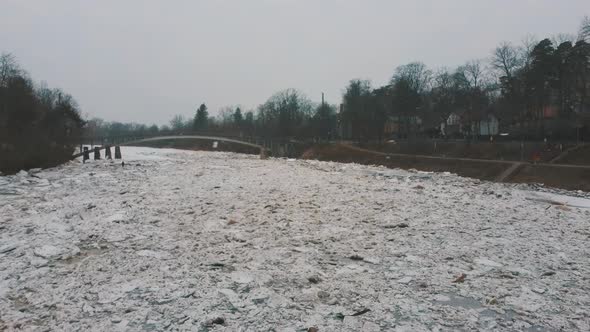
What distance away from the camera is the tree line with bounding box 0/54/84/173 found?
2731 centimetres

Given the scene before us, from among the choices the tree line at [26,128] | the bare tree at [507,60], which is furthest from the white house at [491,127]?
the tree line at [26,128]

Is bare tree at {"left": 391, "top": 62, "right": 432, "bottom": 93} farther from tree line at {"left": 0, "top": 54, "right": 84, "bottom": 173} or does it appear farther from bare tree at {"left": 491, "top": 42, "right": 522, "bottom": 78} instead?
tree line at {"left": 0, "top": 54, "right": 84, "bottom": 173}

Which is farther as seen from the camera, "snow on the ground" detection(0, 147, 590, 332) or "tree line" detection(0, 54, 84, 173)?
"tree line" detection(0, 54, 84, 173)

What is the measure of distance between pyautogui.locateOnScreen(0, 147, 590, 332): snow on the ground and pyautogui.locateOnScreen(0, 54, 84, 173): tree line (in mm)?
18106

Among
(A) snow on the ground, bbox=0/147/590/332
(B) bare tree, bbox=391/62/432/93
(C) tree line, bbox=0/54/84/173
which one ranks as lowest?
(A) snow on the ground, bbox=0/147/590/332

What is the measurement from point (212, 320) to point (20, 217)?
917 centimetres

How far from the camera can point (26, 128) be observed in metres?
34.2

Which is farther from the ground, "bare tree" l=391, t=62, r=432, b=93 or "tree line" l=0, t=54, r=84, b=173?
"bare tree" l=391, t=62, r=432, b=93

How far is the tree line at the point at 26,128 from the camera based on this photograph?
27.3 metres

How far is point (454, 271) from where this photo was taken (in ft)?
22.1

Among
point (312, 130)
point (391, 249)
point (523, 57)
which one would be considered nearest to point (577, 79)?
point (523, 57)

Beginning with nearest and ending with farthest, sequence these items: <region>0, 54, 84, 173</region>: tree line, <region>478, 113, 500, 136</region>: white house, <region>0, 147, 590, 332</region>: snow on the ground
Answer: <region>0, 147, 590, 332</region>: snow on the ground
<region>0, 54, 84, 173</region>: tree line
<region>478, 113, 500, 136</region>: white house

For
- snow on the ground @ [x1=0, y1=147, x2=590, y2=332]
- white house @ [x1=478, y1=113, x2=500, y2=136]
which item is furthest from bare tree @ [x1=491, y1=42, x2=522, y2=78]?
snow on the ground @ [x1=0, y1=147, x2=590, y2=332]

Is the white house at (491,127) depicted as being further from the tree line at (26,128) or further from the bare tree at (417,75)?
the tree line at (26,128)
